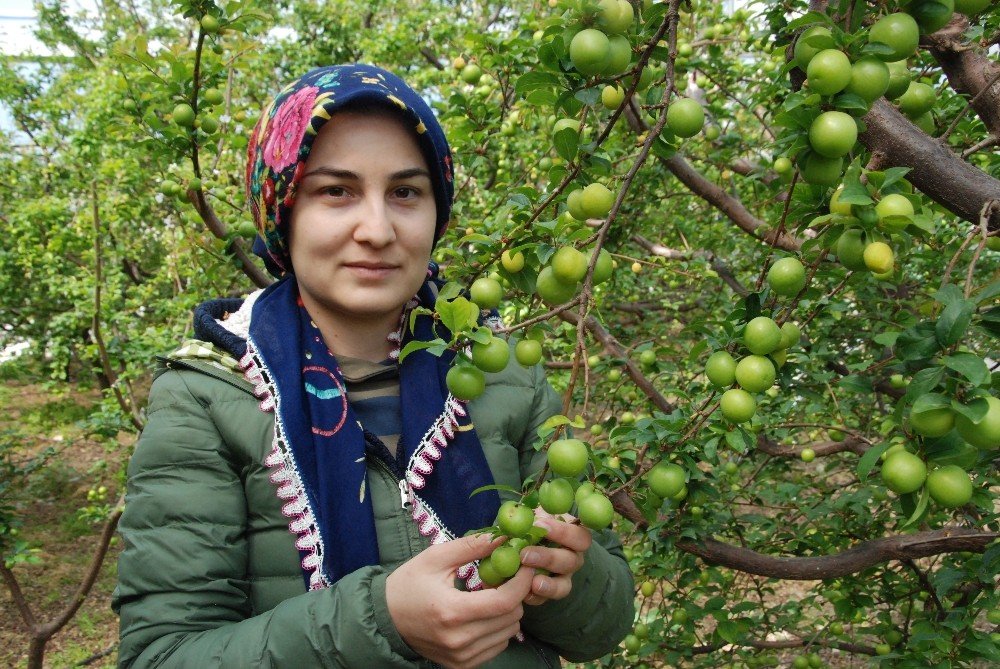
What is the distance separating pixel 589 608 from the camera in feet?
4.62

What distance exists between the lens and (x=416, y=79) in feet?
22.5

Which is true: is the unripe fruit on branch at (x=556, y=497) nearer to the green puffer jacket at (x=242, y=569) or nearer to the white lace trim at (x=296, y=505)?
the green puffer jacket at (x=242, y=569)

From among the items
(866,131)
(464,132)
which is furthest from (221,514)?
(464,132)

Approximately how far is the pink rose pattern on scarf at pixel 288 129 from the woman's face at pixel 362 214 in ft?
0.12

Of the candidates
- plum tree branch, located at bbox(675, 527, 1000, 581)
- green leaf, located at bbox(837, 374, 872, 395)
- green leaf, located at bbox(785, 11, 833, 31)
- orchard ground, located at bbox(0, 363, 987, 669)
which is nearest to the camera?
green leaf, located at bbox(785, 11, 833, 31)

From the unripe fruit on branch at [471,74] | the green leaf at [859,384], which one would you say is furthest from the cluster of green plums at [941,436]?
the unripe fruit on branch at [471,74]

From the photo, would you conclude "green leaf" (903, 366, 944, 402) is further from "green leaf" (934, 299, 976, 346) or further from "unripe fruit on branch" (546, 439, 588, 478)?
"unripe fruit on branch" (546, 439, 588, 478)

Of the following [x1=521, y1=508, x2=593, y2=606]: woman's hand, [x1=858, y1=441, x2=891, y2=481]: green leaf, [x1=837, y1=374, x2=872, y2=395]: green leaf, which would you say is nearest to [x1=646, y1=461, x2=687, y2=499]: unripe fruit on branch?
[x1=521, y1=508, x2=593, y2=606]: woman's hand

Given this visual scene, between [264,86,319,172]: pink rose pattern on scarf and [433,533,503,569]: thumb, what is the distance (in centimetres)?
79

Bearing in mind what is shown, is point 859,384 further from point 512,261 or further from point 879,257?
point 512,261

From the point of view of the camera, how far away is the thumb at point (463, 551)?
111cm

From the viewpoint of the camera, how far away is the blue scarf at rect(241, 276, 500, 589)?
1348 mm

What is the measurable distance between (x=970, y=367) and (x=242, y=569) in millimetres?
1227

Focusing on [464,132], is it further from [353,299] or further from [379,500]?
[379,500]
